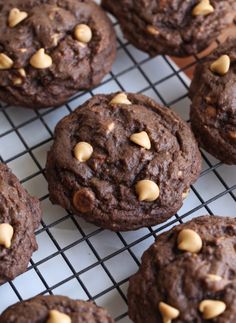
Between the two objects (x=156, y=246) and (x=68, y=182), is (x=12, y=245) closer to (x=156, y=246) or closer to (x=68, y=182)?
(x=68, y=182)

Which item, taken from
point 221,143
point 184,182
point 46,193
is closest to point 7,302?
point 46,193

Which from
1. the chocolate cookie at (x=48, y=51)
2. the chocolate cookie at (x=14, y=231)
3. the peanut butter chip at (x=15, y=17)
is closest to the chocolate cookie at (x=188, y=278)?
the chocolate cookie at (x=14, y=231)

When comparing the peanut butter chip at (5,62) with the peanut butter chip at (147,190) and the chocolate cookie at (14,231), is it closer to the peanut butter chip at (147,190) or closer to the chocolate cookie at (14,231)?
the chocolate cookie at (14,231)

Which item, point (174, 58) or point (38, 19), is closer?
point (38, 19)

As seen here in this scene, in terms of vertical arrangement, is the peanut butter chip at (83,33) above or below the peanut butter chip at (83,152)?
above

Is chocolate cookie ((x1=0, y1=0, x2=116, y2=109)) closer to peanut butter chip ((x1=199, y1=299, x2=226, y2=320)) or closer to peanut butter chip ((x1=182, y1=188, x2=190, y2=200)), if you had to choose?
peanut butter chip ((x1=182, y1=188, x2=190, y2=200))

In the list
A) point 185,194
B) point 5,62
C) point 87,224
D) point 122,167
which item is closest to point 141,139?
point 122,167

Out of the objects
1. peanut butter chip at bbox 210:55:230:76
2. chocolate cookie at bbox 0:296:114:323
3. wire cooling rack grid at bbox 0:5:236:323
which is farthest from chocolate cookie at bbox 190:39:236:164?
chocolate cookie at bbox 0:296:114:323
